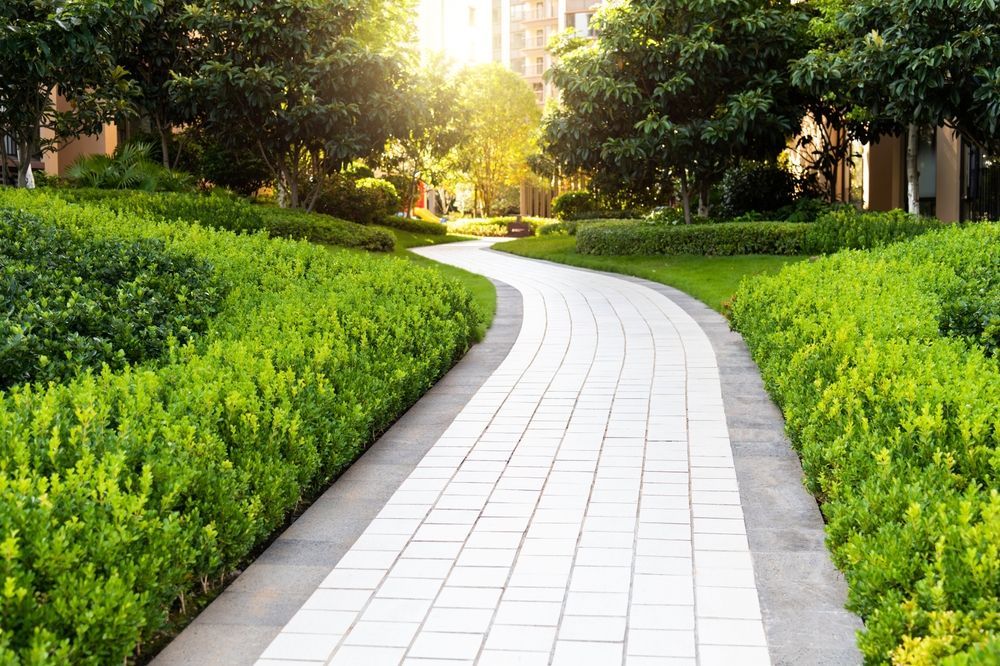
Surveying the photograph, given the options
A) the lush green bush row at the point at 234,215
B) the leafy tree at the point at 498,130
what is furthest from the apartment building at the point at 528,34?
the lush green bush row at the point at 234,215

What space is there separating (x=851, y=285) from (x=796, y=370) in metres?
2.20

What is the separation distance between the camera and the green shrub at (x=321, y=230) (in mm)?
18589

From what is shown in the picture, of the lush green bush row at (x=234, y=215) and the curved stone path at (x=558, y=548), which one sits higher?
the lush green bush row at (x=234, y=215)

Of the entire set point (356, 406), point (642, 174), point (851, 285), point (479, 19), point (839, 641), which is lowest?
point (839, 641)

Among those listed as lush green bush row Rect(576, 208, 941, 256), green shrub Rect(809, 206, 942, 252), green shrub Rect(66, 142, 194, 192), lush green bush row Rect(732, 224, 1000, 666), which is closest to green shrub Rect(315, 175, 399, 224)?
lush green bush row Rect(576, 208, 941, 256)

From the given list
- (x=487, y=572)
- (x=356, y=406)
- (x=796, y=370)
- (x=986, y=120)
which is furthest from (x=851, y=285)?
(x=986, y=120)

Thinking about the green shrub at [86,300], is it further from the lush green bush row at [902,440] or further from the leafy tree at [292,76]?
the leafy tree at [292,76]

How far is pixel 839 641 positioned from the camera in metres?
3.53

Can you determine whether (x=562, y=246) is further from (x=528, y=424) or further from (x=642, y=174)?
(x=528, y=424)

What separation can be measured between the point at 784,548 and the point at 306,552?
7.08ft

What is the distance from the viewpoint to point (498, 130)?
49.5 metres

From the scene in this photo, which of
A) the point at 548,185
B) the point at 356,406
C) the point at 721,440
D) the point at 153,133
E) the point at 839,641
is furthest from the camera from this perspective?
the point at 548,185

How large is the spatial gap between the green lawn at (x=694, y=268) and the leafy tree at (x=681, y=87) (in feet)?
7.08

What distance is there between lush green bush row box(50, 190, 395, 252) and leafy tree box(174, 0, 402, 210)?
1687mm
